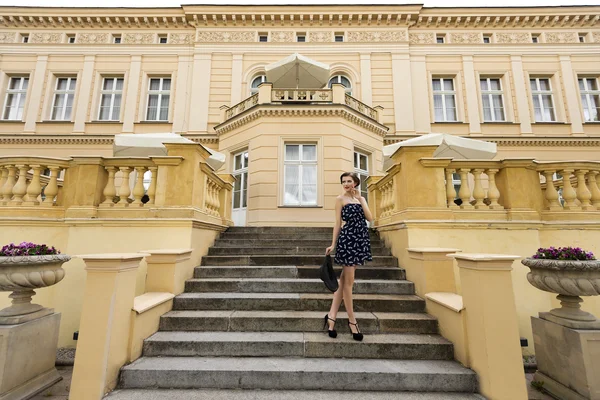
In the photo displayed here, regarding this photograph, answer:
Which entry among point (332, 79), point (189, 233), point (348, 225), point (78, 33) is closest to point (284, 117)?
point (332, 79)

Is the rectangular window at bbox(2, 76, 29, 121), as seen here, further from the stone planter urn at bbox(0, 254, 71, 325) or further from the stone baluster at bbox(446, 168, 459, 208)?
the stone baluster at bbox(446, 168, 459, 208)

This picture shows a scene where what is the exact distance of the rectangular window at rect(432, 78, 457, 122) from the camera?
12.8 meters

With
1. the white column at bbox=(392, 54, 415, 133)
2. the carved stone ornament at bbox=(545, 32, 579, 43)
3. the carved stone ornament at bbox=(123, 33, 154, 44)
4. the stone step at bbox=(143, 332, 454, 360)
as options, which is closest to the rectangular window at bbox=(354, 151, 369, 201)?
the white column at bbox=(392, 54, 415, 133)

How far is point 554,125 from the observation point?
1227 centimetres

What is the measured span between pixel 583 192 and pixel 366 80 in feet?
32.8

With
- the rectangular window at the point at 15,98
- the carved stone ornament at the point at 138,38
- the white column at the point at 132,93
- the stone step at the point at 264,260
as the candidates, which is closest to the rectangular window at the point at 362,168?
the stone step at the point at 264,260

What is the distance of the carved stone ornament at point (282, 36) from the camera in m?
13.1

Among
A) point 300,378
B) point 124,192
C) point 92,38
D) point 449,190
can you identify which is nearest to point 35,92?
point 92,38

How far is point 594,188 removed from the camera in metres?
4.54

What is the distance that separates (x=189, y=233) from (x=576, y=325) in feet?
17.2

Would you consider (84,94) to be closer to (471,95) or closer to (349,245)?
(349,245)

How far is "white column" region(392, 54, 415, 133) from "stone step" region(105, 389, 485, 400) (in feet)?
36.7

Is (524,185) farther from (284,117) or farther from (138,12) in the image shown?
(138,12)

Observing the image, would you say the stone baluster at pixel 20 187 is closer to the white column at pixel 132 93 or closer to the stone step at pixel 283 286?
the stone step at pixel 283 286
